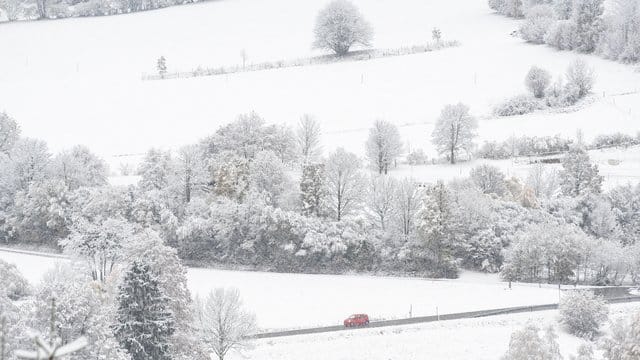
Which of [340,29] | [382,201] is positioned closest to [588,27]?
[340,29]

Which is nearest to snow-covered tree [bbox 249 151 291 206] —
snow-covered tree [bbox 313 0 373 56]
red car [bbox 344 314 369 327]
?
red car [bbox 344 314 369 327]

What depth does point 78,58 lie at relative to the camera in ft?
407

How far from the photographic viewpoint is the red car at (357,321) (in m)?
47.2

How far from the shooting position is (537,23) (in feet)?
378

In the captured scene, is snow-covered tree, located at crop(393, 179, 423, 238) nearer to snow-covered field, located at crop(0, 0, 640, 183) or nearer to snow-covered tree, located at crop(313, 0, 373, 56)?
snow-covered field, located at crop(0, 0, 640, 183)

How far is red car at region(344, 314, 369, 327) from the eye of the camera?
47188 millimetres

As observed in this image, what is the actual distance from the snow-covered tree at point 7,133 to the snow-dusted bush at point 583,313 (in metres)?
57.2

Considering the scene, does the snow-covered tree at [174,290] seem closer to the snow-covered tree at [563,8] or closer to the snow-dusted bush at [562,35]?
the snow-dusted bush at [562,35]

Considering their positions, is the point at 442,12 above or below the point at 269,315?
above

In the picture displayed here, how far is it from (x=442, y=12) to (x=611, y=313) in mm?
92721

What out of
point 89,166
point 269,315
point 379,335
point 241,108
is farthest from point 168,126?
point 379,335

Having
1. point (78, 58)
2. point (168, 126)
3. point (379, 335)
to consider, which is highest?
point (78, 58)

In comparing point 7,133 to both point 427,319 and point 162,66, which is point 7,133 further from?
point 427,319

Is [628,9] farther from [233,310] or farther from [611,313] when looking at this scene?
[233,310]
